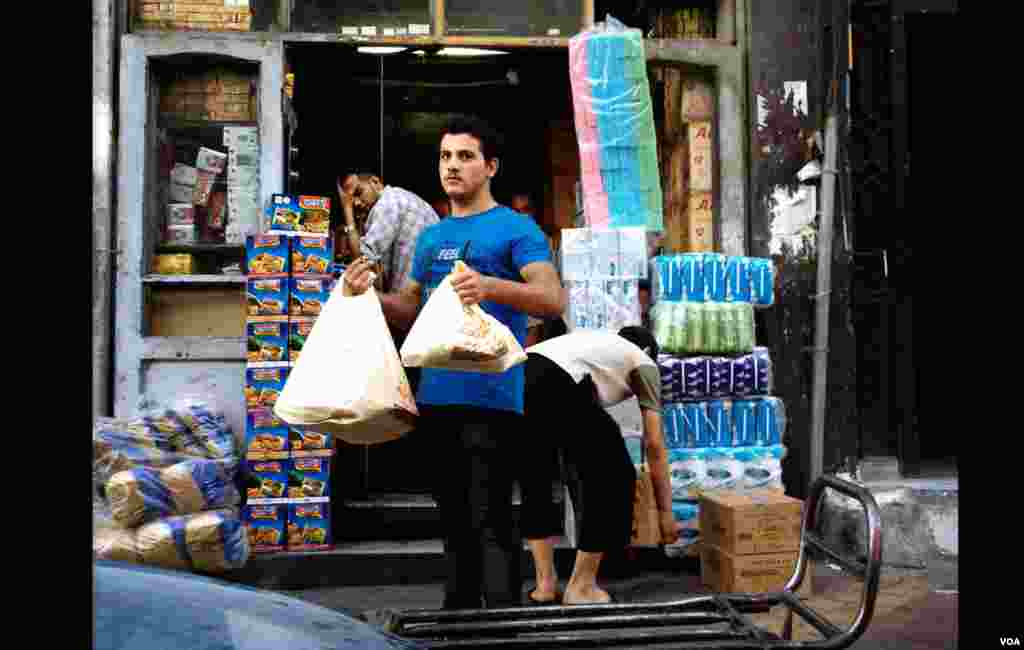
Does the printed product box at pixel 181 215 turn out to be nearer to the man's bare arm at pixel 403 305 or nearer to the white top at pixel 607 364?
the white top at pixel 607 364

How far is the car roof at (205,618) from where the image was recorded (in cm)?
180

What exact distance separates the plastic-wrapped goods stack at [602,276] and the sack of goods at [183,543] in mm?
2504

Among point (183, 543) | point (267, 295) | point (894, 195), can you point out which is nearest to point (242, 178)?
point (267, 295)

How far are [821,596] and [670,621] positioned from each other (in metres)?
3.15

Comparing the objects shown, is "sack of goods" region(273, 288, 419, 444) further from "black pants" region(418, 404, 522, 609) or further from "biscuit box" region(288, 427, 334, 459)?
"biscuit box" region(288, 427, 334, 459)

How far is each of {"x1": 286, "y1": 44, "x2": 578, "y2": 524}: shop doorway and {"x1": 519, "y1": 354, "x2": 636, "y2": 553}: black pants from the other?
2.11 metres

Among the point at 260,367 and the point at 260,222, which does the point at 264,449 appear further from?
the point at 260,222

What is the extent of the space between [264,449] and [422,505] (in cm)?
115

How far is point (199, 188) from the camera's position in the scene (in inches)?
293

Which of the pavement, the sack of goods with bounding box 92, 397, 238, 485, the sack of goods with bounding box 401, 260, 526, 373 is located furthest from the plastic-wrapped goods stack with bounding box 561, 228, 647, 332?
the sack of goods with bounding box 401, 260, 526, 373

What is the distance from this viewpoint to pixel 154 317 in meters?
7.31

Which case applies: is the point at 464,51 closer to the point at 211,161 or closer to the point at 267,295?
the point at 211,161
